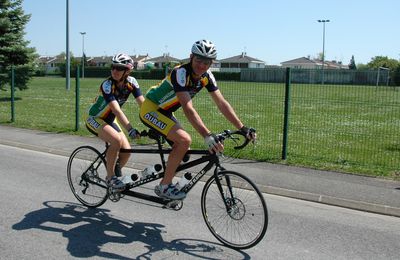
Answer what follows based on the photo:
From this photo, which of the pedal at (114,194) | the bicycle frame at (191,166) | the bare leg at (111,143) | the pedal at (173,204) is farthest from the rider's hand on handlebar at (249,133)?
the pedal at (114,194)

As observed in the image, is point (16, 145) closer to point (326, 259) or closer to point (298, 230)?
point (298, 230)

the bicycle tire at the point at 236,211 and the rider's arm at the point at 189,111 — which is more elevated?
the rider's arm at the point at 189,111

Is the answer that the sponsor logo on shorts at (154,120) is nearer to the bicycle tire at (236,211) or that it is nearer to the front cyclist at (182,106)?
the front cyclist at (182,106)

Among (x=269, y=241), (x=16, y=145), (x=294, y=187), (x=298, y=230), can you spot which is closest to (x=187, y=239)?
(x=269, y=241)

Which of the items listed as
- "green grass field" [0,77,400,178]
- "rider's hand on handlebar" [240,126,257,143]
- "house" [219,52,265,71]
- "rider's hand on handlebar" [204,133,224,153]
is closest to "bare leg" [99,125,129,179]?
"rider's hand on handlebar" [204,133,224,153]

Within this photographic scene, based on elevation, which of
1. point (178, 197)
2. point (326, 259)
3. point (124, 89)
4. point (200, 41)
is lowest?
point (326, 259)

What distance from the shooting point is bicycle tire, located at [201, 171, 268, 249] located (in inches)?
191

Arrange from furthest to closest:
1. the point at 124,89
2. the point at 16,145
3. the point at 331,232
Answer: the point at 16,145, the point at 124,89, the point at 331,232

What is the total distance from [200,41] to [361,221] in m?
3.24

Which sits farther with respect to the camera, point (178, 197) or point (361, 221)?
point (361, 221)

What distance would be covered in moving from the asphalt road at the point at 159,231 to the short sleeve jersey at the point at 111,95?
129 cm

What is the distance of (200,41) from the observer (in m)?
4.99

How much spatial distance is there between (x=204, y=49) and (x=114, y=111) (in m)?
1.47

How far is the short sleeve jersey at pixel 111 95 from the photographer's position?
19.2ft
